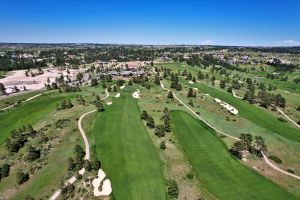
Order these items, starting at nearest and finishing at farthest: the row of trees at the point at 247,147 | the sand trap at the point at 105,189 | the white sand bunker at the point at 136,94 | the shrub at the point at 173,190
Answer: the shrub at the point at 173,190 < the sand trap at the point at 105,189 < the row of trees at the point at 247,147 < the white sand bunker at the point at 136,94

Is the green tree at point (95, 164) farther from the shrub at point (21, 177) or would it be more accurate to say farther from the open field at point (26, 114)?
the open field at point (26, 114)

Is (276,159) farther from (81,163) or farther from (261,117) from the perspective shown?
(81,163)

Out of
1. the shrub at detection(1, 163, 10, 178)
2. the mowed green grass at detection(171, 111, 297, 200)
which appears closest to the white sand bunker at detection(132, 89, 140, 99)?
the mowed green grass at detection(171, 111, 297, 200)

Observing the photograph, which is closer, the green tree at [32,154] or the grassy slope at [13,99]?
the green tree at [32,154]

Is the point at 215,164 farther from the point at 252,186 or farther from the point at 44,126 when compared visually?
the point at 44,126

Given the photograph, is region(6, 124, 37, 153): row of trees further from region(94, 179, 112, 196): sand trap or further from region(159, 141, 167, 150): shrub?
region(159, 141, 167, 150): shrub

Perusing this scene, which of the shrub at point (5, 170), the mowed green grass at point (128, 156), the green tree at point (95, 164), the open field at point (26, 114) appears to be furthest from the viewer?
the open field at point (26, 114)

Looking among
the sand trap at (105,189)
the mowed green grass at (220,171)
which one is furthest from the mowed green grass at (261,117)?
the sand trap at (105,189)
